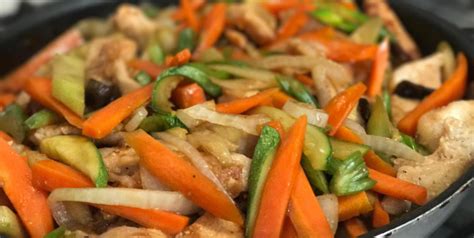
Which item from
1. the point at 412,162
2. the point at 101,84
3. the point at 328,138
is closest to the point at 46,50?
the point at 101,84

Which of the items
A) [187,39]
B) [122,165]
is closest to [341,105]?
Result: [122,165]

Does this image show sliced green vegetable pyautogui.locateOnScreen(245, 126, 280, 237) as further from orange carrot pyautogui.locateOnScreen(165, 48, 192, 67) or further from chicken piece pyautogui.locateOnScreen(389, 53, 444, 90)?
chicken piece pyautogui.locateOnScreen(389, 53, 444, 90)

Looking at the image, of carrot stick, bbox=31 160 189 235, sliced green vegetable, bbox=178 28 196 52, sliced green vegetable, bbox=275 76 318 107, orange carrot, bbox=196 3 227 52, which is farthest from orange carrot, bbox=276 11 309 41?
carrot stick, bbox=31 160 189 235

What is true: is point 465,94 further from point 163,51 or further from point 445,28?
point 163,51

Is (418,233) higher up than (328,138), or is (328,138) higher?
(328,138)

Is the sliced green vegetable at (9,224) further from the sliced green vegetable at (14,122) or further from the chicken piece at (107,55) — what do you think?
the chicken piece at (107,55)

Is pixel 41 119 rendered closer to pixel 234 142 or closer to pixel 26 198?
pixel 26 198
